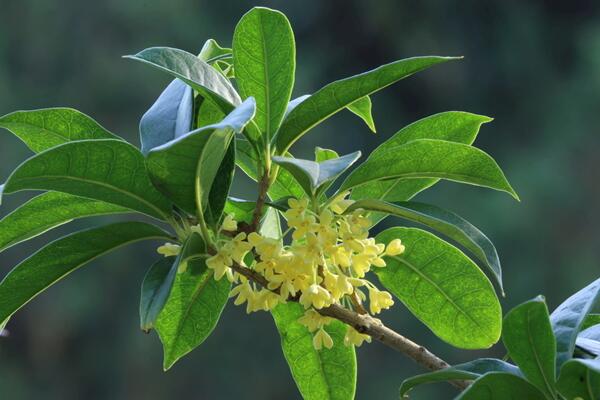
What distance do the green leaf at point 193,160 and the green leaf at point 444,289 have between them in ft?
0.65

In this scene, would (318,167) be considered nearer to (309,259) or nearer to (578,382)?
(309,259)

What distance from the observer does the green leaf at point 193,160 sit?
649 mm

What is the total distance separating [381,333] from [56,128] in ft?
1.04

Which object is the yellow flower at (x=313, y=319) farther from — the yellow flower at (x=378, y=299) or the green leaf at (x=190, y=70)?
the green leaf at (x=190, y=70)

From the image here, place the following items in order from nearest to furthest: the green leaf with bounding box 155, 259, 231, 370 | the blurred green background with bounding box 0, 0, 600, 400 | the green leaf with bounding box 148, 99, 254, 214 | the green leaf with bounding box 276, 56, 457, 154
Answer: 1. the green leaf with bounding box 148, 99, 254, 214
2. the green leaf with bounding box 276, 56, 457, 154
3. the green leaf with bounding box 155, 259, 231, 370
4. the blurred green background with bounding box 0, 0, 600, 400

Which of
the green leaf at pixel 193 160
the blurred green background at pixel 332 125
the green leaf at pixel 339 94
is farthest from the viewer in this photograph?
the blurred green background at pixel 332 125

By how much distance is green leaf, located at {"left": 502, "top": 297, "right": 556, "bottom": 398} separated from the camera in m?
0.67

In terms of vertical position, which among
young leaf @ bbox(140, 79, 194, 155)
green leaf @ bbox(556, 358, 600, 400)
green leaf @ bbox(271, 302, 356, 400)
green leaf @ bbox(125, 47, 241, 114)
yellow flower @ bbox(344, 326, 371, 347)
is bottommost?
green leaf @ bbox(271, 302, 356, 400)

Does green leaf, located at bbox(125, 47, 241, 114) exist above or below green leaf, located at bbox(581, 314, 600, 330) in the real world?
above

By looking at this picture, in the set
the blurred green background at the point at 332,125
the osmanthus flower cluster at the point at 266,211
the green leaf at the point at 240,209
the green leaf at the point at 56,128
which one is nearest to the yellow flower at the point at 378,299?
the osmanthus flower cluster at the point at 266,211

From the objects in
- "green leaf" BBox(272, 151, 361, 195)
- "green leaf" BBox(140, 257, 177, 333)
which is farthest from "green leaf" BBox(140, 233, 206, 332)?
"green leaf" BBox(272, 151, 361, 195)

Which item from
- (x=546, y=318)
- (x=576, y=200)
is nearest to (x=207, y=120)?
(x=546, y=318)

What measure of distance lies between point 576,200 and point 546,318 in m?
7.01

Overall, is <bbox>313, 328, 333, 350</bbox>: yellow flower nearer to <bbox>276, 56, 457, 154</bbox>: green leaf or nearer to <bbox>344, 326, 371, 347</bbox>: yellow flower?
<bbox>344, 326, 371, 347</bbox>: yellow flower
